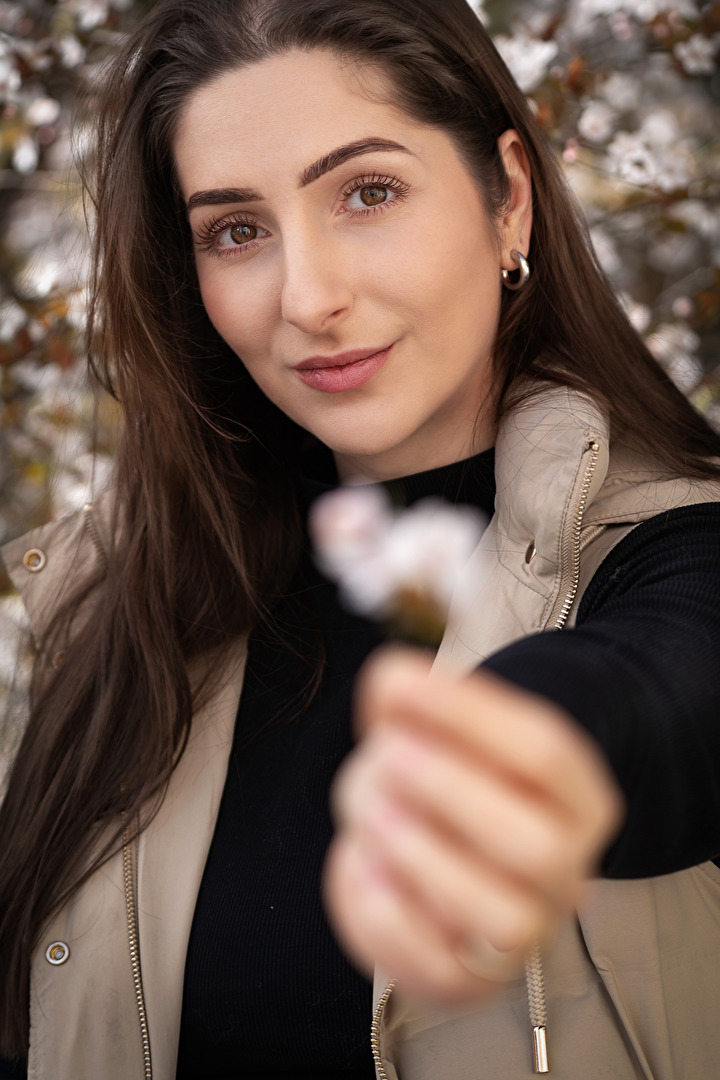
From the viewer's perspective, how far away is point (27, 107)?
2432 mm

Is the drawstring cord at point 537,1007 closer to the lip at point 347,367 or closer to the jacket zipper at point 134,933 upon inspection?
the jacket zipper at point 134,933

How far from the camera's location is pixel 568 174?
2416 millimetres

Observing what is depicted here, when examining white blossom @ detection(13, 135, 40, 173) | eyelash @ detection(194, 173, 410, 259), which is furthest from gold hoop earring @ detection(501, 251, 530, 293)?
white blossom @ detection(13, 135, 40, 173)

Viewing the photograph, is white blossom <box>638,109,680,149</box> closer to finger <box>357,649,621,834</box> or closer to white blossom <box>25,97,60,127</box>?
white blossom <box>25,97,60,127</box>

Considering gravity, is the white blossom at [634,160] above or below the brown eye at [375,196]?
below

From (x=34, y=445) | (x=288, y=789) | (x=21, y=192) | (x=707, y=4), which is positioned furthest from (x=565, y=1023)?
(x=21, y=192)

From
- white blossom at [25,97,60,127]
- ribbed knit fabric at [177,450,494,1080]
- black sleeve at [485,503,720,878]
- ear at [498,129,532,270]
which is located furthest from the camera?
white blossom at [25,97,60,127]

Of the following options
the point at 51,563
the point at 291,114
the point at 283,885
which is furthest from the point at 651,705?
the point at 51,563

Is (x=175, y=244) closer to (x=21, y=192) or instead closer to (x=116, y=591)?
(x=116, y=591)

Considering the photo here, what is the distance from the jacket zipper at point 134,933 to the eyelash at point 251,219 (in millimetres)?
776

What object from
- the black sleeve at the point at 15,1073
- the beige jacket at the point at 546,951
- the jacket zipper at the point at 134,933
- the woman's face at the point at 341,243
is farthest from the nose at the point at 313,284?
the black sleeve at the point at 15,1073

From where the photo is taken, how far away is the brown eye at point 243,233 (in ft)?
4.00

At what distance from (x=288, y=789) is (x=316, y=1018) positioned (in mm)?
271

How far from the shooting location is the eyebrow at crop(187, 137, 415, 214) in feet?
3.59
